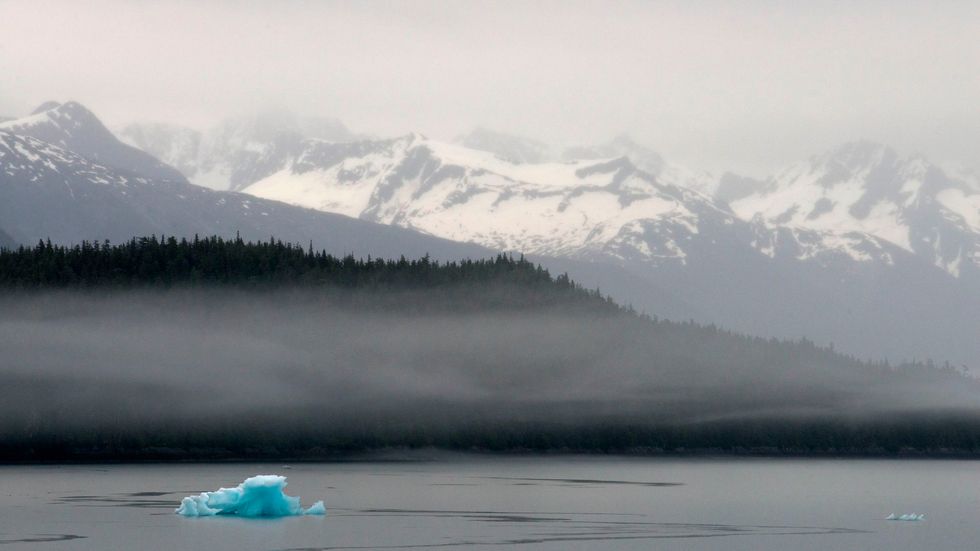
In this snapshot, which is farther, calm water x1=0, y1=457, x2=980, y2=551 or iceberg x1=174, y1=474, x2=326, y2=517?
iceberg x1=174, y1=474, x2=326, y2=517

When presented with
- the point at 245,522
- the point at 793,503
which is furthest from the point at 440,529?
the point at 793,503

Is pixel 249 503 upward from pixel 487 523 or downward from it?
upward

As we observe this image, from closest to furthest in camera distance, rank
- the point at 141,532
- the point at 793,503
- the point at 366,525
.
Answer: the point at 141,532, the point at 366,525, the point at 793,503

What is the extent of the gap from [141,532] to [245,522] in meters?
14.4

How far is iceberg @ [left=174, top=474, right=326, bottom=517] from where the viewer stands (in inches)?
5935

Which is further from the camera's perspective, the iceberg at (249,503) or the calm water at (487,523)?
the iceberg at (249,503)

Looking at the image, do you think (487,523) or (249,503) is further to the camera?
(249,503)

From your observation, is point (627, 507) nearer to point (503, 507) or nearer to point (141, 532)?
point (503, 507)

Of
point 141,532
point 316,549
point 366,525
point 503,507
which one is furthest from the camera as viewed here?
point 503,507

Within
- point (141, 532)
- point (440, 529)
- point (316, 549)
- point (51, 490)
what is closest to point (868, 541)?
point (440, 529)

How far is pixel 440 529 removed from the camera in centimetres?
14288

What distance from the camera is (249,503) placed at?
15600 centimetres

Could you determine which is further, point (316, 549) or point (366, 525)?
point (366, 525)

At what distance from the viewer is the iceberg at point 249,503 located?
150750 millimetres
